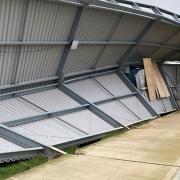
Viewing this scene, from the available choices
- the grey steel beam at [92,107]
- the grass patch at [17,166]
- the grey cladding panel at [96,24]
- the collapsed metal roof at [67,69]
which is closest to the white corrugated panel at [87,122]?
the collapsed metal roof at [67,69]

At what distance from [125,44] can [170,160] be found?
11.3 meters

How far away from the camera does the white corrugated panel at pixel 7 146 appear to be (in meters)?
10.9

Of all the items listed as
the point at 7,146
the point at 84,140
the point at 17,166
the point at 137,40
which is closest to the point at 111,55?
the point at 137,40

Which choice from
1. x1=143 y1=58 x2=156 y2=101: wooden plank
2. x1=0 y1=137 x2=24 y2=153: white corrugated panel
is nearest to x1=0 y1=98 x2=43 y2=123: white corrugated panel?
x1=0 y1=137 x2=24 y2=153: white corrugated panel

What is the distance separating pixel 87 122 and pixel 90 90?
11.6ft

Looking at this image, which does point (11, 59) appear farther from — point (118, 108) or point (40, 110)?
point (118, 108)

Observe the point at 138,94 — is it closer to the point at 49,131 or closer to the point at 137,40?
the point at 137,40

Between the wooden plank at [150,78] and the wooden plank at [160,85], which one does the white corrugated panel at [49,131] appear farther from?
the wooden plank at [160,85]

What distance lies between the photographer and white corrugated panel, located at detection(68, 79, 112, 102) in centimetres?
1869

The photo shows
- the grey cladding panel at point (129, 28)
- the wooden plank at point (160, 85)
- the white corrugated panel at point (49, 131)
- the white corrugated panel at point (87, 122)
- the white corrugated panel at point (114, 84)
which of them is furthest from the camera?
the wooden plank at point (160, 85)

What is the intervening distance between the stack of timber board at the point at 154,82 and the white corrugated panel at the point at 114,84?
250 centimetres

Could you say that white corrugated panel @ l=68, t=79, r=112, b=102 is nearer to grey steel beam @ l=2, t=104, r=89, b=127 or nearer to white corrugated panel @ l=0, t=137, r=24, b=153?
grey steel beam @ l=2, t=104, r=89, b=127

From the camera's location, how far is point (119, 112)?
20.0 m

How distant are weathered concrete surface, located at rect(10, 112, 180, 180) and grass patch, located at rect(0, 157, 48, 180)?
0.99 feet
